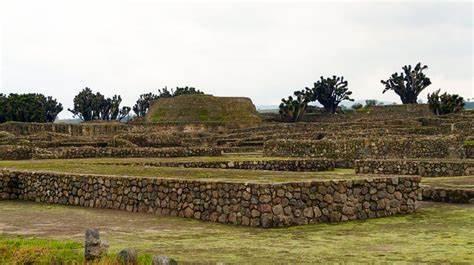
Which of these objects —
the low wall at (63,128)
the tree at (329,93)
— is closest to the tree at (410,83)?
the tree at (329,93)

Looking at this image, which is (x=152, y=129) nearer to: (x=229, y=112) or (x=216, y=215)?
(x=229, y=112)

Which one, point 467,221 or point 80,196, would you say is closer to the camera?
point 467,221

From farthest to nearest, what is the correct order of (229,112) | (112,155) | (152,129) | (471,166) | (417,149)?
(229,112)
(152,129)
(112,155)
(417,149)
(471,166)

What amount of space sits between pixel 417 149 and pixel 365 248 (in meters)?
15.3

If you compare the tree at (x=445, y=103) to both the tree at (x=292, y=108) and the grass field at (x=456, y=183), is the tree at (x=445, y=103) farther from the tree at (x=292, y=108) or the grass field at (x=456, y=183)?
the grass field at (x=456, y=183)

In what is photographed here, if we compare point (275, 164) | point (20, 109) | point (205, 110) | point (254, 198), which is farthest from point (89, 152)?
point (20, 109)

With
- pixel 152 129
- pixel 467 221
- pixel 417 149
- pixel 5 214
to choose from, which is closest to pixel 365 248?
pixel 467 221

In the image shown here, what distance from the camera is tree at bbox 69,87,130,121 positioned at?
319 feet

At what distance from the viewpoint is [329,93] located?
78.1m

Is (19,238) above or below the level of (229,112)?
below

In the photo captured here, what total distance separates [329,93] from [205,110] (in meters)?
21.4

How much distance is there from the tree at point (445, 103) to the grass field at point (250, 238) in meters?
46.8

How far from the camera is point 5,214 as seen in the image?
12.5m

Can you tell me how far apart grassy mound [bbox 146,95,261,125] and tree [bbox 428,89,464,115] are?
53.2 ft
